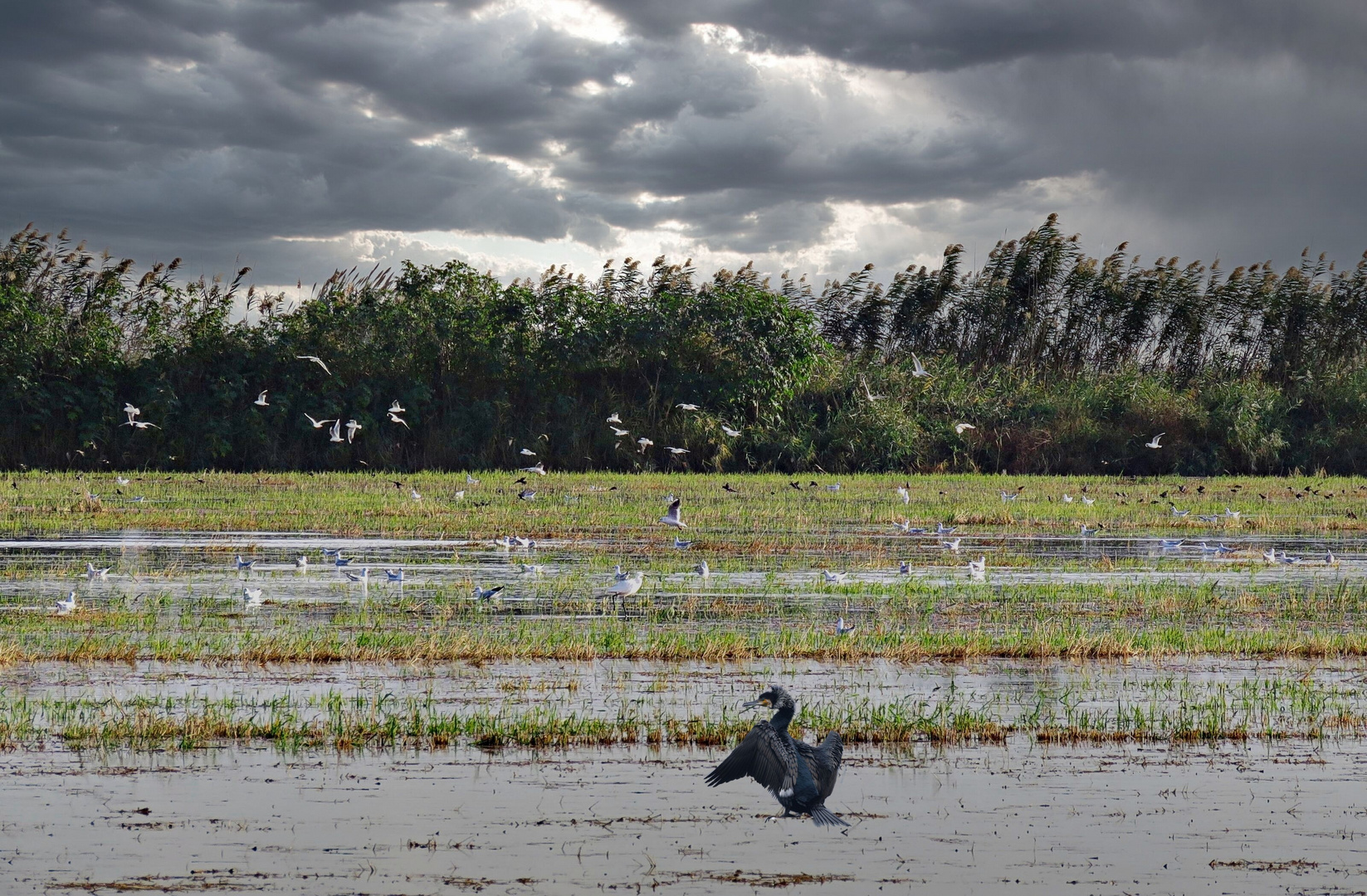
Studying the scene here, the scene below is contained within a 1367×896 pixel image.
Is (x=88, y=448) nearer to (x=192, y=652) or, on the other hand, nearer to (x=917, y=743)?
(x=192, y=652)

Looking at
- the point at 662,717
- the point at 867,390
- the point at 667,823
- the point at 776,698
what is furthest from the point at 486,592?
the point at 867,390

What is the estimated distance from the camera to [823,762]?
17.5ft

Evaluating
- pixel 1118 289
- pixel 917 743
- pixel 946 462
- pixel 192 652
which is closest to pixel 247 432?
pixel 946 462

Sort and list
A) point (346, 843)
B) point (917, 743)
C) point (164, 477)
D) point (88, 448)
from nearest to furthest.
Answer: point (346, 843) → point (917, 743) → point (164, 477) → point (88, 448)

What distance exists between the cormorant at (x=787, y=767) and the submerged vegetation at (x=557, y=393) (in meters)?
26.1

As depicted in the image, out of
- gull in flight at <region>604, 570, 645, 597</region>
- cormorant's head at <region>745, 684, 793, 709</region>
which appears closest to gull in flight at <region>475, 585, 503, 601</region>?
gull in flight at <region>604, 570, 645, 597</region>

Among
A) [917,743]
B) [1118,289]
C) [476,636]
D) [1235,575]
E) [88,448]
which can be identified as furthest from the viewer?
[1118,289]

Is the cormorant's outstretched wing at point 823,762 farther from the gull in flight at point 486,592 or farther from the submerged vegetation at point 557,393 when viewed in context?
the submerged vegetation at point 557,393

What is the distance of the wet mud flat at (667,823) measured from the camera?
183 inches

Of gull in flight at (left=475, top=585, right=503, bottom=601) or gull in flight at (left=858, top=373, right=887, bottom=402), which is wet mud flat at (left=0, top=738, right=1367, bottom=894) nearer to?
gull in flight at (left=475, top=585, right=503, bottom=601)

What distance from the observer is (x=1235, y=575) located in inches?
541

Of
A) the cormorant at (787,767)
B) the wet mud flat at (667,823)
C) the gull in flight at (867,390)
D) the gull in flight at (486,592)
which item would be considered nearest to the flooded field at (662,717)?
the wet mud flat at (667,823)

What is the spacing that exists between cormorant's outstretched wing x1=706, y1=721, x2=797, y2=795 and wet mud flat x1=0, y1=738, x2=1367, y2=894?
17 centimetres

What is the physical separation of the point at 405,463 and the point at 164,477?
20.0ft
